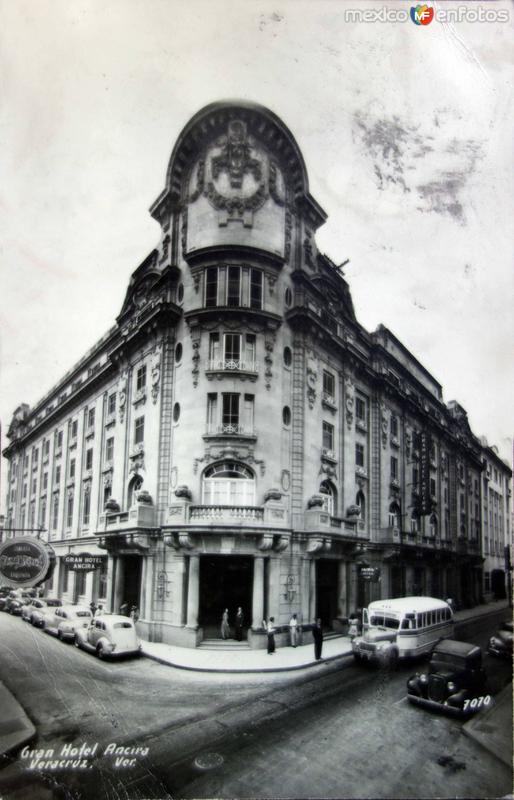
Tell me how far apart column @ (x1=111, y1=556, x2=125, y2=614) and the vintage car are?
51.8 feet

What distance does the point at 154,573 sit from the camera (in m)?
21.9

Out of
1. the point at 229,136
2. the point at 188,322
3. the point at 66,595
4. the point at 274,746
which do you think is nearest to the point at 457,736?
the point at 274,746

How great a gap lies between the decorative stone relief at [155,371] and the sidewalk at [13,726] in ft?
45.7

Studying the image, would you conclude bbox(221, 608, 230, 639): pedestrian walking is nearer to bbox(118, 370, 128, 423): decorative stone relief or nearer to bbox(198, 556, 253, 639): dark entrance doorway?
bbox(198, 556, 253, 639): dark entrance doorway

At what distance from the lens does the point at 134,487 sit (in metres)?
23.5

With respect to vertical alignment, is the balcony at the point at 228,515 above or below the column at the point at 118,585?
above

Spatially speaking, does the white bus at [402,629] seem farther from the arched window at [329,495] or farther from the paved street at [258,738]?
the arched window at [329,495]

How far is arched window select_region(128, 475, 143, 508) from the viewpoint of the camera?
23.2 meters

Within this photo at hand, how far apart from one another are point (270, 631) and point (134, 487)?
8.91 m

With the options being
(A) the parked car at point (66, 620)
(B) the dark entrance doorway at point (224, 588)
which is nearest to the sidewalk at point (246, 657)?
(B) the dark entrance doorway at point (224, 588)

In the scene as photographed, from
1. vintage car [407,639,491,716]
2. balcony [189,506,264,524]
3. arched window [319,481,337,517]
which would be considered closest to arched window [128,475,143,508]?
balcony [189,506,264,524]

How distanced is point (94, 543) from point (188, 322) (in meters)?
12.2

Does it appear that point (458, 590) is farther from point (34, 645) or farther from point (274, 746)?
point (34, 645)

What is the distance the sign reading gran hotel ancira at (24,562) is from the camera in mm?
11367
